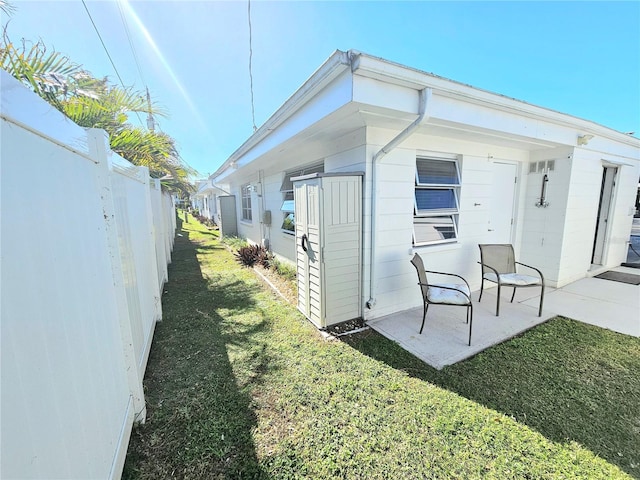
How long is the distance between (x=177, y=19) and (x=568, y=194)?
30.4 ft

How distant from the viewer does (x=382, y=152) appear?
3.77 meters

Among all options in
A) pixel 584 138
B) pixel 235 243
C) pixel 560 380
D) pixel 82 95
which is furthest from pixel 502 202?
pixel 235 243

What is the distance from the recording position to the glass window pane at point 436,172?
14.7ft

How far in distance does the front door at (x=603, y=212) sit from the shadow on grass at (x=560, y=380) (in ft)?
15.1

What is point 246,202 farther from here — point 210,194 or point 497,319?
point 210,194

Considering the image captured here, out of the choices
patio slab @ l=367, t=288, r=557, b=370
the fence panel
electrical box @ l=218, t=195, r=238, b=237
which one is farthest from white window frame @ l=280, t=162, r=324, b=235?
electrical box @ l=218, t=195, r=238, b=237

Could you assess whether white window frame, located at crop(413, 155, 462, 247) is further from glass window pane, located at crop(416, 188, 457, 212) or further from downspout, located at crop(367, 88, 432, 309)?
downspout, located at crop(367, 88, 432, 309)

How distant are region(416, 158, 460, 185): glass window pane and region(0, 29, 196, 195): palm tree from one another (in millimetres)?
4676

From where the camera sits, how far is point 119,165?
98.2 inches

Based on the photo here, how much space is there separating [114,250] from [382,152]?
3372mm

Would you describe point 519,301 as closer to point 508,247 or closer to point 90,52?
point 508,247

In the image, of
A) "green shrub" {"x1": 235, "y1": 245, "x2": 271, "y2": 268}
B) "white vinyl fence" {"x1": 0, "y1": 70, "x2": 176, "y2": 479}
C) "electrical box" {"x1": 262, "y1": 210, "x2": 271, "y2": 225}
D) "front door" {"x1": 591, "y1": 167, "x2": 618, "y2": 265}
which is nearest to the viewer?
"white vinyl fence" {"x1": 0, "y1": 70, "x2": 176, "y2": 479}

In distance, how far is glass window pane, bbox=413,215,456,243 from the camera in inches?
181

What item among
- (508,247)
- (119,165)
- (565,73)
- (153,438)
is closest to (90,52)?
(119,165)
